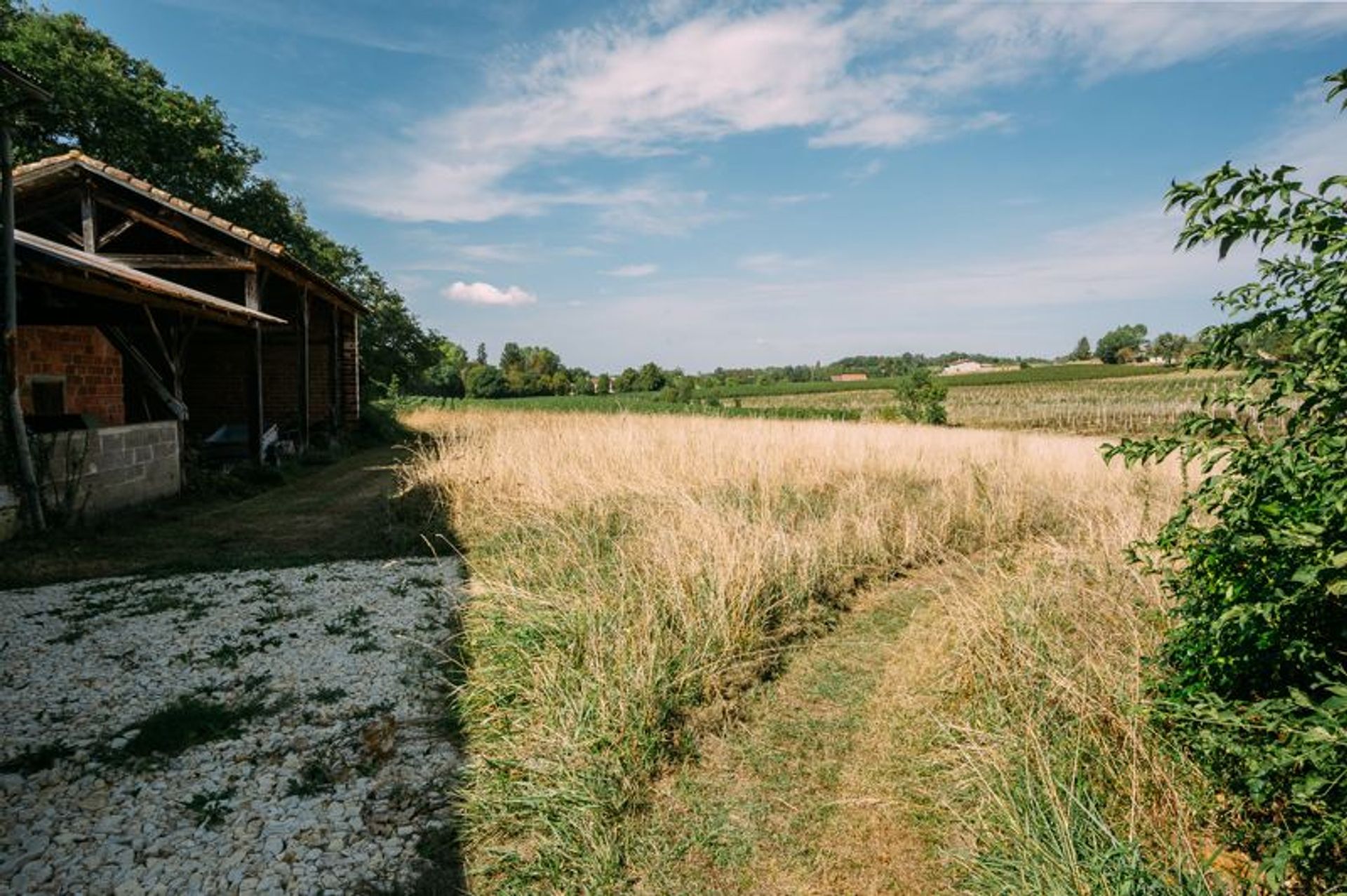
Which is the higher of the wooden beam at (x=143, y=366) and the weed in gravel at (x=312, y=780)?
the wooden beam at (x=143, y=366)

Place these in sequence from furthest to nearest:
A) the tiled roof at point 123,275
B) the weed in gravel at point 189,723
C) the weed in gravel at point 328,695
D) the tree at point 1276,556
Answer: the tiled roof at point 123,275 → the weed in gravel at point 328,695 → the weed in gravel at point 189,723 → the tree at point 1276,556

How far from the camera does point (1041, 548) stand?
18.2ft

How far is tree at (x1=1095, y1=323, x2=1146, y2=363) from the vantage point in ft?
235

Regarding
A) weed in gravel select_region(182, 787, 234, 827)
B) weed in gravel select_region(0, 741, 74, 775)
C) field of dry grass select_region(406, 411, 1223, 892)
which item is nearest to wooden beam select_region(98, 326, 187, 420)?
field of dry grass select_region(406, 411, 1223, 892)

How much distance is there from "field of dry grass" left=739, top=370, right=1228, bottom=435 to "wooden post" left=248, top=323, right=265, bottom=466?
24.4 meters

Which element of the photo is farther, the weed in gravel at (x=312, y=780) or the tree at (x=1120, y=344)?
the tree at (x=1120, y=344)

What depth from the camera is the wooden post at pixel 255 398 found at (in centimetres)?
1062

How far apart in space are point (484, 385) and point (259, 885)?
67220mm

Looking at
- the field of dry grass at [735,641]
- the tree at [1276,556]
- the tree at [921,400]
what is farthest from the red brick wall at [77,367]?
the tree at [921,400]

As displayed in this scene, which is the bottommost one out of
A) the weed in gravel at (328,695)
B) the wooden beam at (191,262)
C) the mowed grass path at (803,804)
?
the mowed grass path at (803,804)

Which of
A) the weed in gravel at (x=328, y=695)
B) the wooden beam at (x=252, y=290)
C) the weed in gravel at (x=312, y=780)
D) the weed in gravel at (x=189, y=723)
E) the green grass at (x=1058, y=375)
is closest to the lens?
the weed in gravel at (x=312, y=780)

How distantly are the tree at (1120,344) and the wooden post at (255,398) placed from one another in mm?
80326

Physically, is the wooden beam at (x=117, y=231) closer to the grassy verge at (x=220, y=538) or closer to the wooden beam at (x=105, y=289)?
the wooden beam at (x=105, y=289)

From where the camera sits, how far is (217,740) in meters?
3.19
